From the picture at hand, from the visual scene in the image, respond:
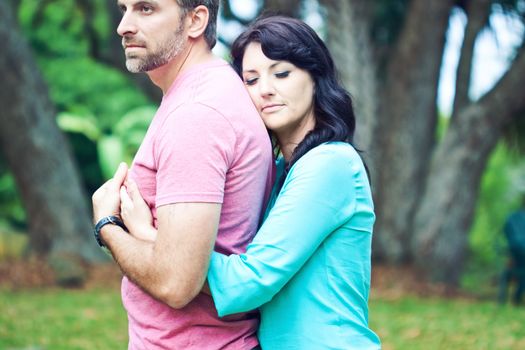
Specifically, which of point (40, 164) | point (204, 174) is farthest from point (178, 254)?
point (40, 164)

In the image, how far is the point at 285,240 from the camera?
7.18ft

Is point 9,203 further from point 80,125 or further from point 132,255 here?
point 132,255

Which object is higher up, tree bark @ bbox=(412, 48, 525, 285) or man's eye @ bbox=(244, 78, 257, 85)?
man's eye @ bbox=(244, 78, 257, 85)

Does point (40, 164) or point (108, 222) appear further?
point (40, 164)

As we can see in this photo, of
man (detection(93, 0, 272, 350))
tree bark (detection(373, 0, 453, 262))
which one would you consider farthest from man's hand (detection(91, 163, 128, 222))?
tree bark (detection(373, 0, 453, 262))

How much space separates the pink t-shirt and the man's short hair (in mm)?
106

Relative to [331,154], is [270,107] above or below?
above

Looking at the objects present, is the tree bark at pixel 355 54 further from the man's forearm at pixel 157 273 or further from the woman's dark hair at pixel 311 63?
the man's forearm at pixel 157 273

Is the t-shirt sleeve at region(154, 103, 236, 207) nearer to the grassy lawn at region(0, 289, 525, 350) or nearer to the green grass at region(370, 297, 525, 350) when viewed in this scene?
the grassy lawn at region(0, 289, 525, 350)

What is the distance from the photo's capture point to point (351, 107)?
2.57m

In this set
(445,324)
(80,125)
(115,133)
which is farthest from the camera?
(115,133)

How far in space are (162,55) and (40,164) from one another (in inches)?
346

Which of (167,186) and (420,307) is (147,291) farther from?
(420,307)

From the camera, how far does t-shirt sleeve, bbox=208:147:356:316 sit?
217cm
